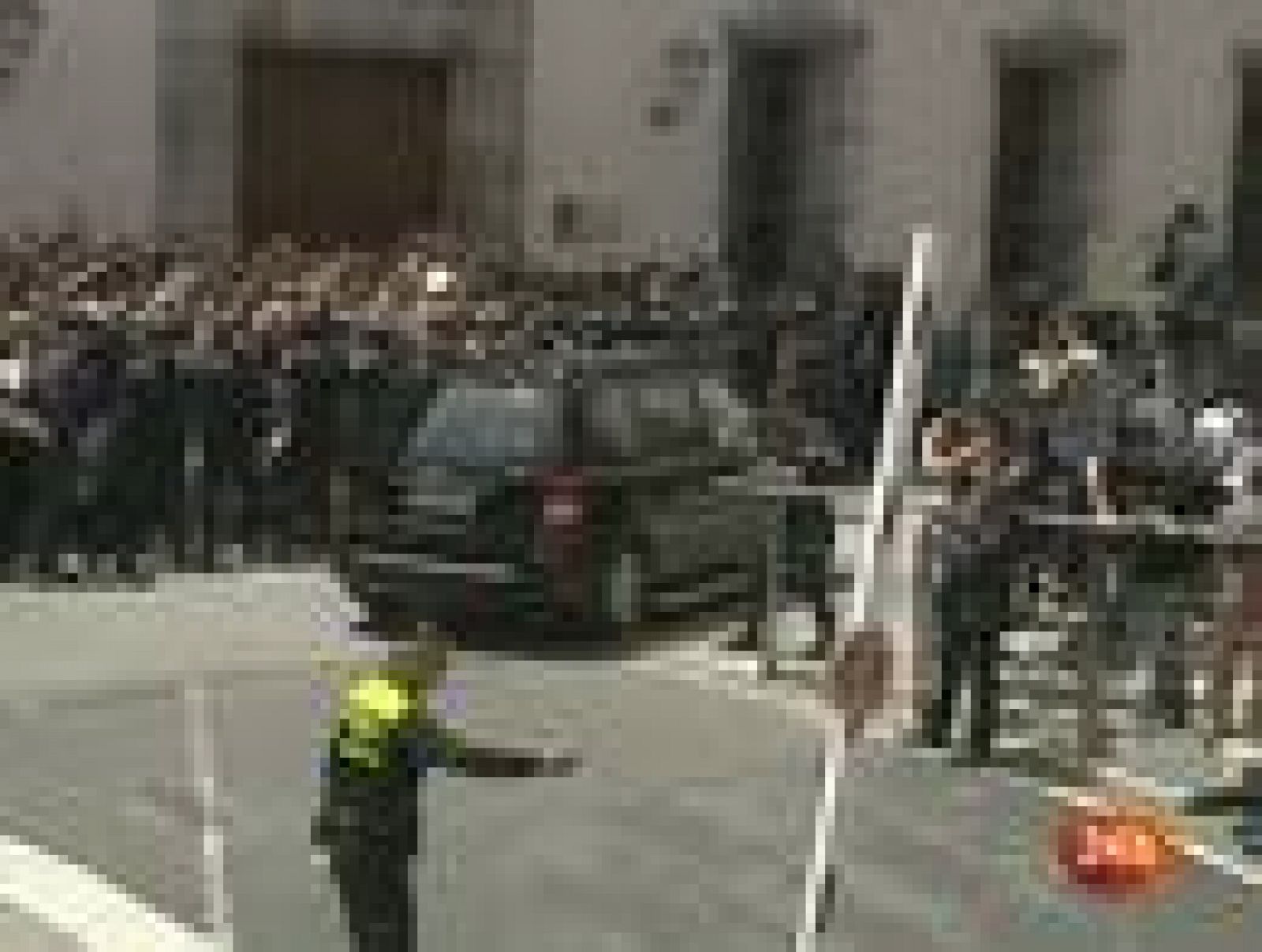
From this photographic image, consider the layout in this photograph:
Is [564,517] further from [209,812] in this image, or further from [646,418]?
[209,812]

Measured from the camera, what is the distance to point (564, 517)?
1298 cm

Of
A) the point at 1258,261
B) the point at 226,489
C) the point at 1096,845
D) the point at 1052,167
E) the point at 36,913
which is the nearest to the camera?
the point at 1096,845

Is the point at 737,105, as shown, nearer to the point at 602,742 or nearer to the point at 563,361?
the point at 563,361

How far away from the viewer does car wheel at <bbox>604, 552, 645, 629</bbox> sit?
13016 mm

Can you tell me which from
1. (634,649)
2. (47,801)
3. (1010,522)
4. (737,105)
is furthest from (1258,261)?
(47,801)

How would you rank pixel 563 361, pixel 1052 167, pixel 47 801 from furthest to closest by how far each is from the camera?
pixel 1052 167 → pixel 563 361 → pixel 47 801

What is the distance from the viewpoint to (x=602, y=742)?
1092cm

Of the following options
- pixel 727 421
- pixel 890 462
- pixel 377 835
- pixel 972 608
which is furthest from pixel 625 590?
pixel 890 462

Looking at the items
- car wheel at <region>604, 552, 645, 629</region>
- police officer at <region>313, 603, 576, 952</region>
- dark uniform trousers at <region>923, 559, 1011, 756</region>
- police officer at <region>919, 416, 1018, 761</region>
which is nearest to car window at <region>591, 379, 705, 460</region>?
car wheel at <region>604, 552, 645, 629</region>

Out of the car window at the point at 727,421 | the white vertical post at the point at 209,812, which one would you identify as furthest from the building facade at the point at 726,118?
the white vertical post at the point at 209,812

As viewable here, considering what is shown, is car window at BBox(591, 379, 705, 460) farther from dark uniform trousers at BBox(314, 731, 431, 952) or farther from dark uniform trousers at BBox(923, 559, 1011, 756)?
dark uniform trousers at BBox(314, 731, 431, 952)

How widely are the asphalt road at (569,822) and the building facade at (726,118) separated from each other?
32.3ft

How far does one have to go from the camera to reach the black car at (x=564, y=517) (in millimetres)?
12969

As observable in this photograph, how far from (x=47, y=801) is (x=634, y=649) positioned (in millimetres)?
3379
